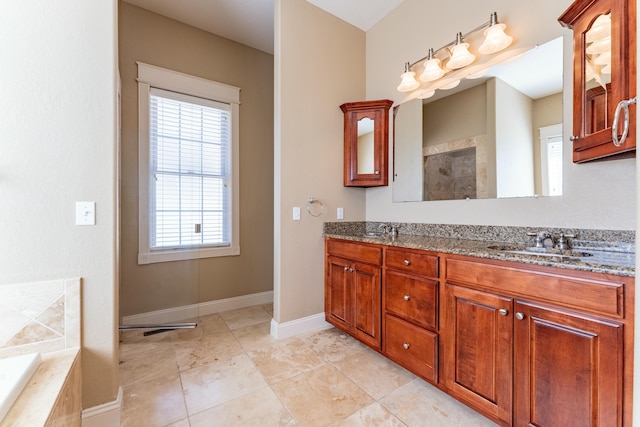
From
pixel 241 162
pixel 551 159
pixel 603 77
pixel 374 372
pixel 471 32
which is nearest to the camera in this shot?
pixel 603 77

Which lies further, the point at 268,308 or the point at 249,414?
the point at 268,308

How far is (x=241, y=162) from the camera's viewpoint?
309cm

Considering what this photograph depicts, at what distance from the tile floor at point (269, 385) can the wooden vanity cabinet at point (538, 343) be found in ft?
1.07

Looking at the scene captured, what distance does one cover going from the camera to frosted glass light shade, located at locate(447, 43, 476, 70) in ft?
6.46

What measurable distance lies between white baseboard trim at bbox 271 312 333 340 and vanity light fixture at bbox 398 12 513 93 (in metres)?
2.31

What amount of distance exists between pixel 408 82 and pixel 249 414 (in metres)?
2.74

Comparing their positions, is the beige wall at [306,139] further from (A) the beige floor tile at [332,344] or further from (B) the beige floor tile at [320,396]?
(B) the beige floor tile at [320,396]

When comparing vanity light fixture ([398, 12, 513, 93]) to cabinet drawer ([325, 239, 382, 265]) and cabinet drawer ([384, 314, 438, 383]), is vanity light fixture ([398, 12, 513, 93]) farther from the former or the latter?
cabinet drawer ([384, 314, 438, 383])

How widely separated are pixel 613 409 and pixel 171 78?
3.77 meters

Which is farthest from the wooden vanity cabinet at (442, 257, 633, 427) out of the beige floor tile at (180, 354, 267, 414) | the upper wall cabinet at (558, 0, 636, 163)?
the beige floor tile at (180, 354, 267, 414)

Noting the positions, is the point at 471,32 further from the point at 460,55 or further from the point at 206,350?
the point at 206,350

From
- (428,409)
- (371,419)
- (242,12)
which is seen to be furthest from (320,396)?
(242,12)

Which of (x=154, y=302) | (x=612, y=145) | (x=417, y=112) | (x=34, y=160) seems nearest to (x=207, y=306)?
(x=154, y=302)

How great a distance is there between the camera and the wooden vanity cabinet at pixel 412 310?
1.59m
